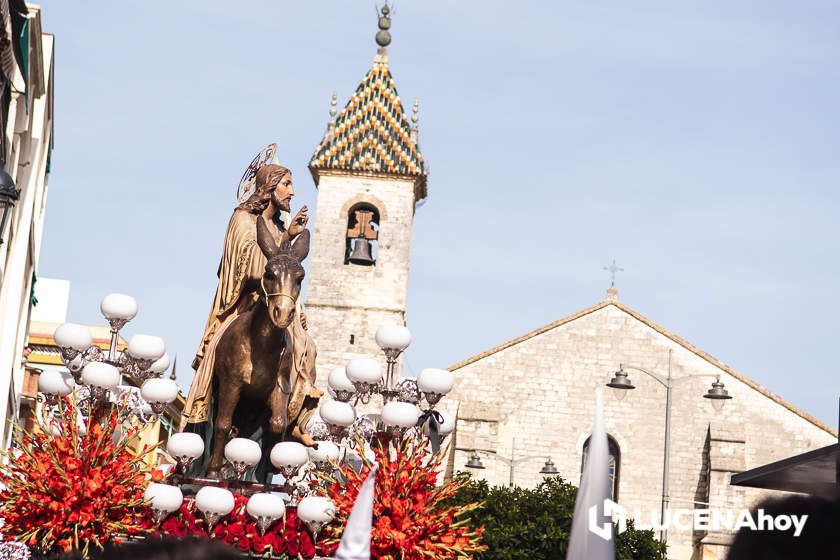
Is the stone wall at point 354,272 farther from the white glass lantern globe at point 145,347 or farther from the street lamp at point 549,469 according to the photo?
the white glass lantern globe at point 145,347

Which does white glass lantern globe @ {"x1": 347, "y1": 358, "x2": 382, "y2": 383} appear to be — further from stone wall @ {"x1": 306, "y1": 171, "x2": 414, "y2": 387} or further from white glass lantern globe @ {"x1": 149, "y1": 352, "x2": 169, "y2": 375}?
stone wall @ {"x1": 306, "y1": 171, "x2": 414, "y2": 387}

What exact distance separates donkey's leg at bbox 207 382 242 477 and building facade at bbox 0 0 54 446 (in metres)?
8.57

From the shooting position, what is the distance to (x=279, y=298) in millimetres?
10062

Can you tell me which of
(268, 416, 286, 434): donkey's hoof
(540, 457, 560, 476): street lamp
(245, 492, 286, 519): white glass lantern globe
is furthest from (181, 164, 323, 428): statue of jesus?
(540, 457, 560, 476): street lamp

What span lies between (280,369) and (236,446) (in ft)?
3.44

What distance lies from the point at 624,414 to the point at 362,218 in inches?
379

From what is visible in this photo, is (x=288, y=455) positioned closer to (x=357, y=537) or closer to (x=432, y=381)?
(x=432, y=381)

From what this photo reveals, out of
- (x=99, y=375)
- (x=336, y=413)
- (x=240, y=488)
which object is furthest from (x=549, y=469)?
(x=99, y=375)

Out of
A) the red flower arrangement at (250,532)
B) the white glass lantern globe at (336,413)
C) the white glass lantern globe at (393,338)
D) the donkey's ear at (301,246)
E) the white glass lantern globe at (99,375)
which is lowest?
the red flower arrangement at (250,532)

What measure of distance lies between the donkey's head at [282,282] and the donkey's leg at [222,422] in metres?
0.73

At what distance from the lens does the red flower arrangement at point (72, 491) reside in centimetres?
965

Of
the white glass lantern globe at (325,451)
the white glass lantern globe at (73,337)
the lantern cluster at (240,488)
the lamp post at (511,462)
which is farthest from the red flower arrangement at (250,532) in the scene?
the lamp post at (511,462)

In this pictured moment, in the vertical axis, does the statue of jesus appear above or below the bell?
below

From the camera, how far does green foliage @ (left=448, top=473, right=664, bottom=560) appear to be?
27641 millimetres
